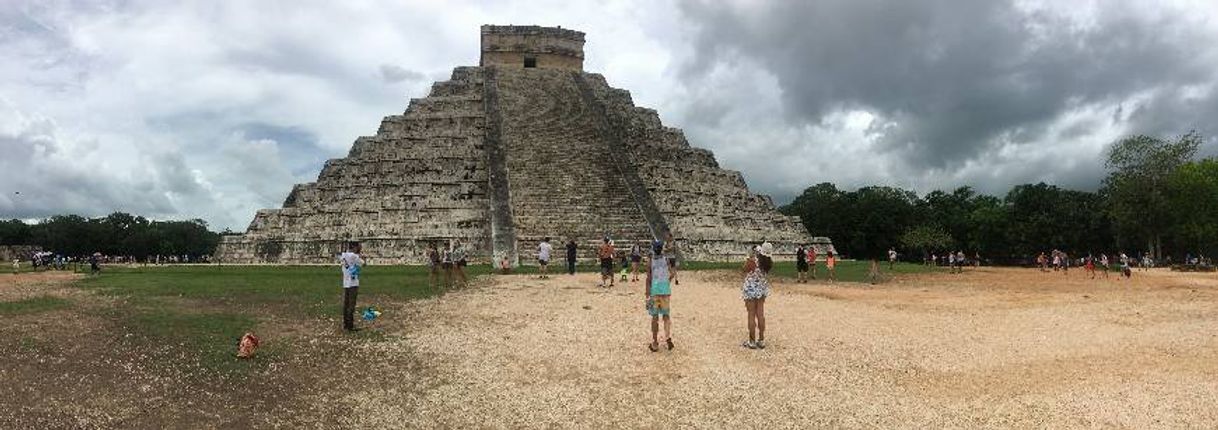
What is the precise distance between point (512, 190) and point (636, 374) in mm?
17785

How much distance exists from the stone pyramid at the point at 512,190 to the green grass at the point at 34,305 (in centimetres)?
1084

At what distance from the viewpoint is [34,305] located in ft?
36.0

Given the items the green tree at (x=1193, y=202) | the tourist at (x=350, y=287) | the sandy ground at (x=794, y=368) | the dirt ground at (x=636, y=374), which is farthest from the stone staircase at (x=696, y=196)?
the green tree at (x=1193, y=202)

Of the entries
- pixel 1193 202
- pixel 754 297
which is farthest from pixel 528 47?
pixel 1193 202

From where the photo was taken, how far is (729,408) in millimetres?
6805

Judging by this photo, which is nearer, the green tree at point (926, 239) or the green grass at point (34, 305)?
the green grass at point (34, 305)

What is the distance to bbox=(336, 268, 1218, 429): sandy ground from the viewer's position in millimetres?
6609

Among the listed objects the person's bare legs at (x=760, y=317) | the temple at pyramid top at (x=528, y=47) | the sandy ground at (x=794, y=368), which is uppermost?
the temple at pyramid top at (x=528, y=47)

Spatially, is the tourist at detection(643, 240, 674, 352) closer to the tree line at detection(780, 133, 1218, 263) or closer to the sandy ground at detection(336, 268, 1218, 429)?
the sandy ground at detection(336, 268, 1218, 429)

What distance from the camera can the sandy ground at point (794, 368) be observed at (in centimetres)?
661

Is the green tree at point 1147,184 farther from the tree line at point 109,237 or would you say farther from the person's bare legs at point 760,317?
the tree line at point 109,237

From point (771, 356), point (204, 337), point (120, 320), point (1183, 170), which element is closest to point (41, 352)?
point (204, 337)

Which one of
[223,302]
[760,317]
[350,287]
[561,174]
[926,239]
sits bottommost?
[760,317]

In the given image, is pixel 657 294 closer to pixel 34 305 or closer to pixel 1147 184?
pixel 34 305
